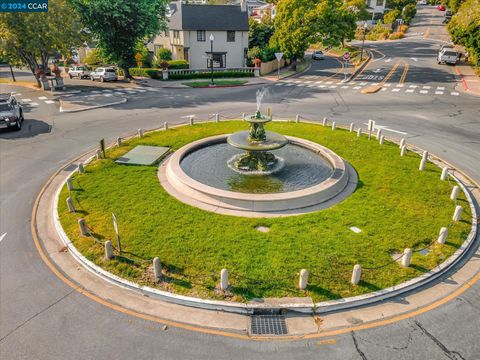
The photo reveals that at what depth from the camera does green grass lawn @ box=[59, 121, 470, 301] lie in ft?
33.8

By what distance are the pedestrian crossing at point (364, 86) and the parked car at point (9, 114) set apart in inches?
1110

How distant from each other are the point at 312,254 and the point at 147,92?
1311 inches

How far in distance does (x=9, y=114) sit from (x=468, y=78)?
48.2 meters

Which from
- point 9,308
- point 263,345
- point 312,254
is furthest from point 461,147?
point 9,308

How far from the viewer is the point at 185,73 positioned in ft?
158

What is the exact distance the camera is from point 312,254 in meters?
11.2

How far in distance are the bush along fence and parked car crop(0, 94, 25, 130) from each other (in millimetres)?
23295

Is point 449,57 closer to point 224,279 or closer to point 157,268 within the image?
point 224,279

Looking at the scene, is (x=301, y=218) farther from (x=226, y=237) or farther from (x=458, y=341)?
(x=458, y=341)

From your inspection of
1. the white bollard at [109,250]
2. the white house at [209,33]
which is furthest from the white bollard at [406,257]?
the white house at [209,33]

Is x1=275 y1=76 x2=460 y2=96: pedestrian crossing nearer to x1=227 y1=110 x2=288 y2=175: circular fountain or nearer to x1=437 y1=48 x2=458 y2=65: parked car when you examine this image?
x1=437 y1=48 x2=458 y2=65: parked car

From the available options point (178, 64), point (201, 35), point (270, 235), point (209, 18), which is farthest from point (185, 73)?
point (270, 235)

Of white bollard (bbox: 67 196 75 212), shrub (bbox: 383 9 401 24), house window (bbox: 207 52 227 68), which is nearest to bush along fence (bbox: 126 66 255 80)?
house window (bbox: 207 52 227 68)

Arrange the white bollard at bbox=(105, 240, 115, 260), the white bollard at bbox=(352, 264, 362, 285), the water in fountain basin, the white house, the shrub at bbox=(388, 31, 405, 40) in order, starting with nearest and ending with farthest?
the white bollard at bbox=(352, 264, 362, 285) < the white bollard at bbox=(105, 240, 115, 260) < the water in fountain basin < the white house < the shrub at bbox=(388, 31, 405, 40)
